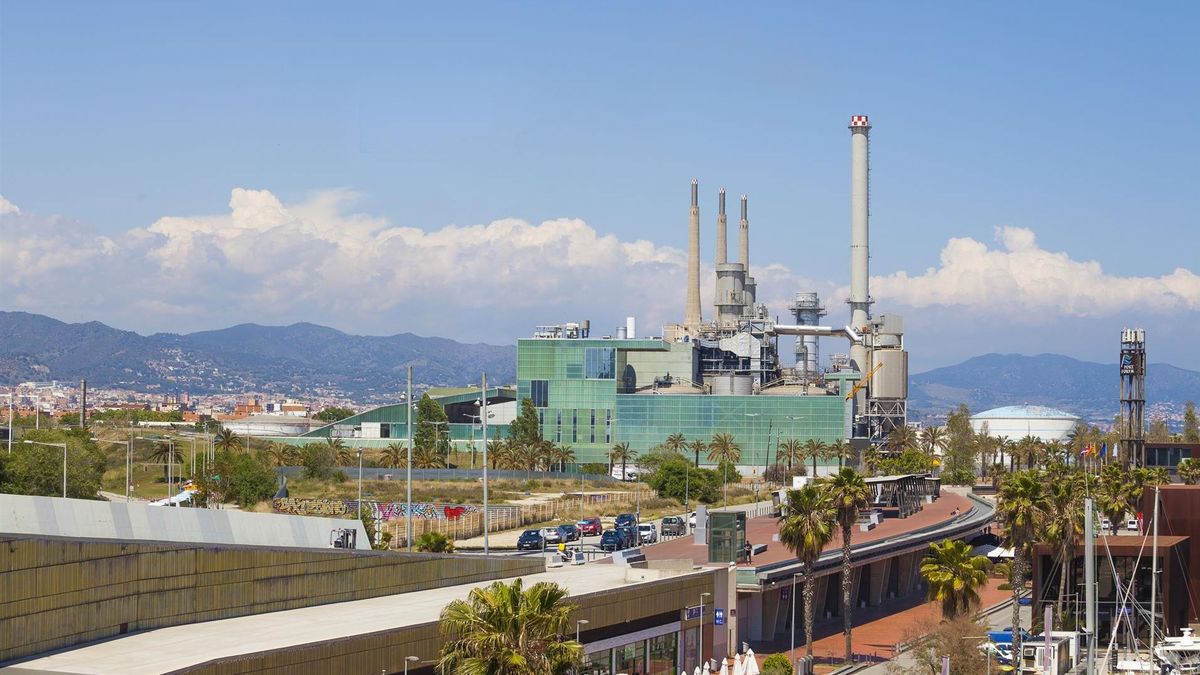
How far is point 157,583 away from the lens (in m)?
42.0

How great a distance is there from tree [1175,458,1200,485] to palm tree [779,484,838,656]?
2550 inches

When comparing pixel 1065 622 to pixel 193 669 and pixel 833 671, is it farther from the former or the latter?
pixel 193 669

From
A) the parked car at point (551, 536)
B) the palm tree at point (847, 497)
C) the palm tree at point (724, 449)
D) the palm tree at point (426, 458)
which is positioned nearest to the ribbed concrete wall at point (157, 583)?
the palm tree at point (847, 497)

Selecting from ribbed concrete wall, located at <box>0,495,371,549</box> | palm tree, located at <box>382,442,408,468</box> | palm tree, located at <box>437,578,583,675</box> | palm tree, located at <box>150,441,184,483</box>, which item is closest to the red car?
palm tree, located at <box>150,441,184,483</box>

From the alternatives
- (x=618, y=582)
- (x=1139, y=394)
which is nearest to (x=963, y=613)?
(x=618, y=582)

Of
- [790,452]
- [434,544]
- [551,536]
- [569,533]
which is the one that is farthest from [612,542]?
[790,452]

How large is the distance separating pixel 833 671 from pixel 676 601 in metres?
12.3

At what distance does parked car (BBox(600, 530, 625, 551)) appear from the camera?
3842 inches

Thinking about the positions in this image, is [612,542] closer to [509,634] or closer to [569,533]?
[569,533]

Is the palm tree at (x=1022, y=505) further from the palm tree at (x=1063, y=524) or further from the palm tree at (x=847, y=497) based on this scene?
the palm tree at (x=847, y=497)

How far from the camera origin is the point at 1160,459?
160 m

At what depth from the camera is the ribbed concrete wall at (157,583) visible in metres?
36.7

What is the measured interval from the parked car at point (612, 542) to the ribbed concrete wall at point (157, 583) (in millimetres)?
42631

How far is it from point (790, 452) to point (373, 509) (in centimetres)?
8574
